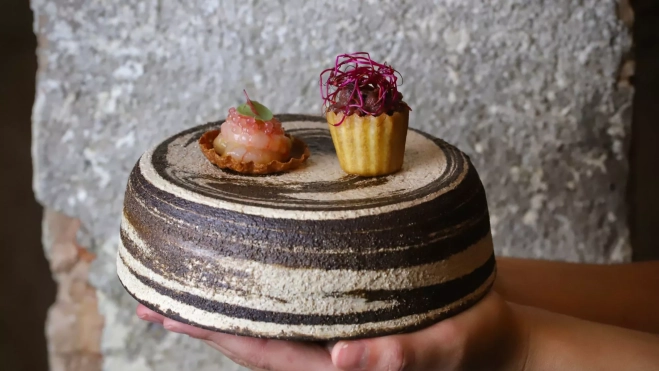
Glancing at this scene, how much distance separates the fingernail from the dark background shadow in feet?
4.37

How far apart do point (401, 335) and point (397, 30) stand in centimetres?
86

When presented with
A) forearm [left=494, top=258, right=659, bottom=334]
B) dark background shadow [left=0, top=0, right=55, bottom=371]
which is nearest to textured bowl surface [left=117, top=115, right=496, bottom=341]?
forearm [left=494, top=258, right=659, bottom=334]

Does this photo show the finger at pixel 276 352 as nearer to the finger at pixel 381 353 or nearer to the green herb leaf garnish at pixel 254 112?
the finger at pixel 381 353

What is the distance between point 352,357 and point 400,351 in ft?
0.20

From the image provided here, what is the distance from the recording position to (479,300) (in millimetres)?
863

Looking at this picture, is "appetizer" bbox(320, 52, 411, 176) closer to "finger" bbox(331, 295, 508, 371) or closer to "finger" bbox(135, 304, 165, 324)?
"finger" bbox(331, 295, 508, 371)

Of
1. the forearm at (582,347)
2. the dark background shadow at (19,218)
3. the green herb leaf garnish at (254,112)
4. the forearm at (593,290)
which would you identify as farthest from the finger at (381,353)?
the dark background shadow at (19,218)

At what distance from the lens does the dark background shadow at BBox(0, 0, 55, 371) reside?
5.45 ft

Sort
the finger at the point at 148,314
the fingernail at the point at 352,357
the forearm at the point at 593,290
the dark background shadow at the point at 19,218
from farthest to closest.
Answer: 1. the dark background shadow at the point at 19,218
2. the forearm at the point at 593,290
3. the finger at the point at 148,314
4. the fingernail at the point at 352,357

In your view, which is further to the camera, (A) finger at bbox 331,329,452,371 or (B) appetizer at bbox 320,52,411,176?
(B) appetizer at bbox 320,52,411,176

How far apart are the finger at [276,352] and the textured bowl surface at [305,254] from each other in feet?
0.19

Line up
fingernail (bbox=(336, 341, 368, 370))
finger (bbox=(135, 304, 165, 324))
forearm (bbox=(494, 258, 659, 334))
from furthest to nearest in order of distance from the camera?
1. forearm (bbox=(494, 258, 659, 334))
2. finger (bbox=(135, 304, 165, 324))
3. fingernail (bbox=(336, 341, 368, 370))

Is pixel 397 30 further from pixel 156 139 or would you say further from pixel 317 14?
pixel 156 139

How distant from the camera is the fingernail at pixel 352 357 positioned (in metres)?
0.75
